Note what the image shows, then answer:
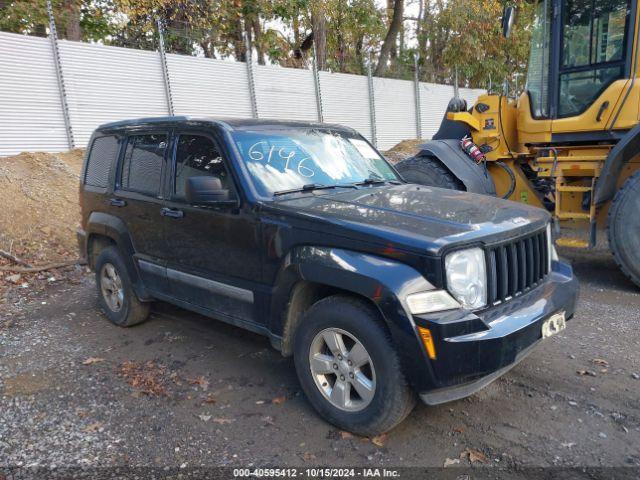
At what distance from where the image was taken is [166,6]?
15094mm

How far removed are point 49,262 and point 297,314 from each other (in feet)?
18.4

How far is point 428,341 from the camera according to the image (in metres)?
2.69

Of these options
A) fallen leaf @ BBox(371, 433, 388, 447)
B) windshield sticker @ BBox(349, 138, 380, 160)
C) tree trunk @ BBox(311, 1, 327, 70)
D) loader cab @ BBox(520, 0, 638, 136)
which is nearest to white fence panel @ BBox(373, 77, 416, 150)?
tree trunk @ BBox(311, 1, 327, 70)

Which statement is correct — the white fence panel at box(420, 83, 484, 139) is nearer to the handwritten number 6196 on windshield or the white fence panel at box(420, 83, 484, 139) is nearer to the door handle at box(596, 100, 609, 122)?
the door handle at box(596, 100, 609, 122)

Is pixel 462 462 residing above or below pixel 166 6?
below

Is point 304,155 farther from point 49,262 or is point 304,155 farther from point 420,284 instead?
point 49,262

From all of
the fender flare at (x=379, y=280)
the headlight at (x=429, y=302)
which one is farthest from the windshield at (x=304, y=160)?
the headlight at (x=429, y=302)

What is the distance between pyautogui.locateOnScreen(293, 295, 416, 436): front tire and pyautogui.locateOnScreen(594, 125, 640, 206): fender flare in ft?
13.1

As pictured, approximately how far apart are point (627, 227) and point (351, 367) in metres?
3.86

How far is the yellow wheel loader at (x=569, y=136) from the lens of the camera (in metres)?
5.57

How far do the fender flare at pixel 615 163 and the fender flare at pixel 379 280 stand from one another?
3.88 meters

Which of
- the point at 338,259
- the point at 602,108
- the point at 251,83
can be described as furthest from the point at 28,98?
the point at 602,108

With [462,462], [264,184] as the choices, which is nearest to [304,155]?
[264,184]

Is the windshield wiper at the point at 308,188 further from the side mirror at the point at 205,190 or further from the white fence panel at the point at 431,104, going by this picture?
the white fence panel at the point at 431,104
